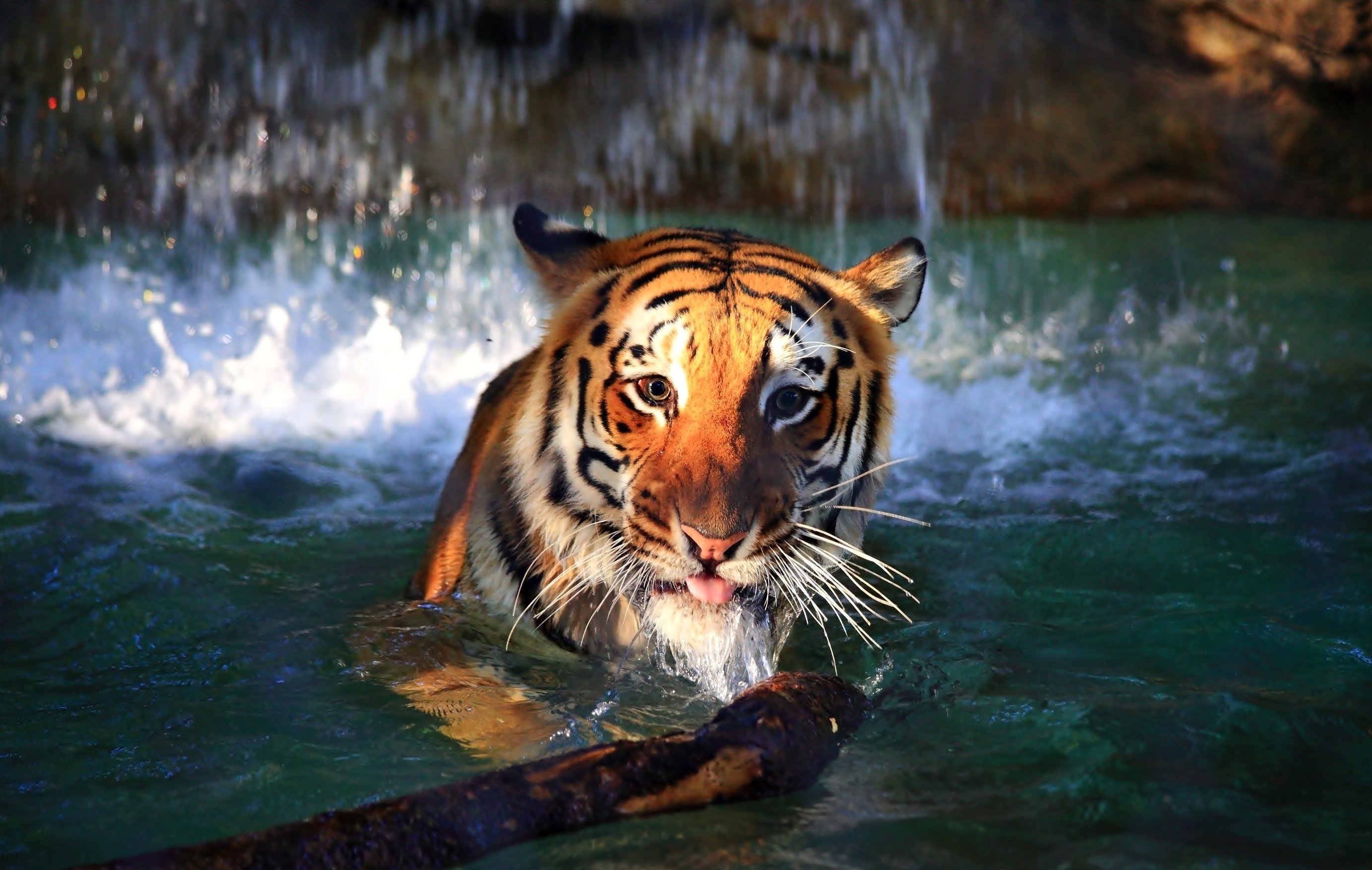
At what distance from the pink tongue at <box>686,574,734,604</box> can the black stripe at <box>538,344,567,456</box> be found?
1.51ft

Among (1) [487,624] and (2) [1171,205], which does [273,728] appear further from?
(2) [1171,205]

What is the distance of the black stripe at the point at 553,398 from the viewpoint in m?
2.49

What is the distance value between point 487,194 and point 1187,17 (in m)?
3.03

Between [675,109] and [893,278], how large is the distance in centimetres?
339

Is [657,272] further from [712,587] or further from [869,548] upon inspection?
[869,548]

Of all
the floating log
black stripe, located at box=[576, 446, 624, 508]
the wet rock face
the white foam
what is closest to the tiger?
black stripe, located at box=[576, 446, 624, 508]

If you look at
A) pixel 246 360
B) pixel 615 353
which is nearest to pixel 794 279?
pixel 615 353

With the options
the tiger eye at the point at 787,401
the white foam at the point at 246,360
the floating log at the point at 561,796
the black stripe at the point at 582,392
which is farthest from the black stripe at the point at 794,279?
the white foam at the point at 246,360

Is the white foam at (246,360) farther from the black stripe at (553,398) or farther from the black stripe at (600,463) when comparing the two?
the black stripe at (600,463)

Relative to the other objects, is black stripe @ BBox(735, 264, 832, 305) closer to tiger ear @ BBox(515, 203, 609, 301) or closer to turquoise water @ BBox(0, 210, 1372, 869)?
tiger ear @ BBox(515, 203, 609, 301)

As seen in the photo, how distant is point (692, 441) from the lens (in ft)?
7.23

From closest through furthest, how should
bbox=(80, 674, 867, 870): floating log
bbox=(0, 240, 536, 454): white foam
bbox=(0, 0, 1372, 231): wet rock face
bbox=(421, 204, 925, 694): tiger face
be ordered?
1. bbox=(80, 674, 867, 870): floating log
2. bbox=(421, 204, 925, 694): tiger face
3. bbox=(0, 240, 536, 454): white foam
4. bbox=(0, 0, 1372, 231): wet rock face

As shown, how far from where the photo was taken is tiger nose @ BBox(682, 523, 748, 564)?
2092mm

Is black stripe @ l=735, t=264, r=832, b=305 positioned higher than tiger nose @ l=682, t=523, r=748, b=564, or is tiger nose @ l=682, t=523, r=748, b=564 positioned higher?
black stripe @ l=735, t=264, r=832, b=305
